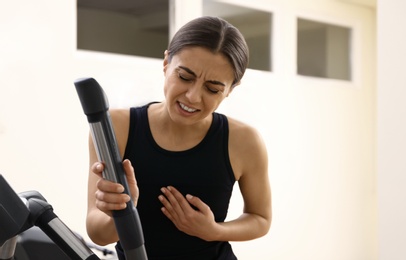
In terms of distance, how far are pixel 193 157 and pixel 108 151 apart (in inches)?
21.9

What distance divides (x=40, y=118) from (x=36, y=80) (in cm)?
23

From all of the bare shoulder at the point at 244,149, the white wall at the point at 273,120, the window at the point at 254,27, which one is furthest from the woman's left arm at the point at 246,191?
the window at the point at 254,27

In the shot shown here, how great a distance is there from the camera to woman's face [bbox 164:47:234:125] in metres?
1.20

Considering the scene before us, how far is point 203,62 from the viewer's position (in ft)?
3.94

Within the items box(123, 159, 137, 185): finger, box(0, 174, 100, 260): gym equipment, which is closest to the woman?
box(123, 159, 137, 185): finger

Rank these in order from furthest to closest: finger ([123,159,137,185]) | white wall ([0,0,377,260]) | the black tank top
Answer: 1. white wall ([0,0,377,260])
2. the black tank top
3. finger ([123,159,137,185])

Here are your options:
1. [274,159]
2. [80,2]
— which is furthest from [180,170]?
[274,159]

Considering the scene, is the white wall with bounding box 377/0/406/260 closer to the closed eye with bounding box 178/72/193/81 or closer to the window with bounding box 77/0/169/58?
the window with bounding box 77/0/169/58

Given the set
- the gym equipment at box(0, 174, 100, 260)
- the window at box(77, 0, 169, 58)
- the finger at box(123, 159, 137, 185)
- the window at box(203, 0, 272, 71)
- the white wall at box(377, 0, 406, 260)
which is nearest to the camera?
the gym equipment at box(0, 174, 100, 260)

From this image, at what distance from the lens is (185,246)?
51.6 inches

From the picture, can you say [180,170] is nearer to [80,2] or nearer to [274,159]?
[80,2]

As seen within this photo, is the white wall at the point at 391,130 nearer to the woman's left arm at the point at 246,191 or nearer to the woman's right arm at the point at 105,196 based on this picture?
the woman's left arm at the point at 246,191

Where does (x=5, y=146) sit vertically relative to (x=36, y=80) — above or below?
below

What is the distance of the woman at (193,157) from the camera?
3.98ft
